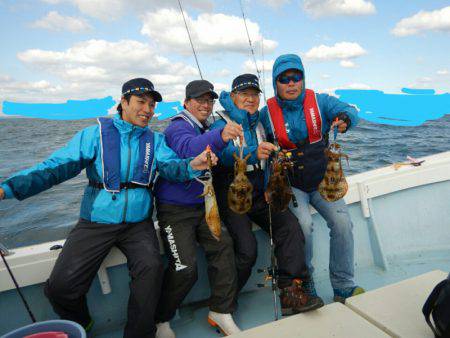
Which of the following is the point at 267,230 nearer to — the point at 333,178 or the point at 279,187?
the point at 279,187

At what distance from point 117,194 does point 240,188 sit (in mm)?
1181

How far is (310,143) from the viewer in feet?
12.4

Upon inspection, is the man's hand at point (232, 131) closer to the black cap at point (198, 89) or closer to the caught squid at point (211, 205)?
the caught squid at point (211, 205)

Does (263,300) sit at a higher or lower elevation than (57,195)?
lower

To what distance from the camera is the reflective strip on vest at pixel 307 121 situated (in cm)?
380

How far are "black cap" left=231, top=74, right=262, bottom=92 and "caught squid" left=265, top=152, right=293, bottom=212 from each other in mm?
918

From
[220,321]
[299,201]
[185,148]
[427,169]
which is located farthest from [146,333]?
[427,169]

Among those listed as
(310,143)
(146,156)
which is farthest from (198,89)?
(310,143)

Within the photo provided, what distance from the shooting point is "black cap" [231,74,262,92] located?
3.62m

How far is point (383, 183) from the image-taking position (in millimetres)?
4344

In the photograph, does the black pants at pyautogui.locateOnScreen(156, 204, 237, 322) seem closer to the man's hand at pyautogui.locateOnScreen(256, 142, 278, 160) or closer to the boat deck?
the boat deck

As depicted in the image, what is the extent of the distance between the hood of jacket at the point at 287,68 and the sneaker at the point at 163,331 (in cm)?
271

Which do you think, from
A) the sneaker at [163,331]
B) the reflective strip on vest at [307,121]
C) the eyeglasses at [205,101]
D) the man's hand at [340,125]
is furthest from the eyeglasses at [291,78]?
the sneaker at [163,331]

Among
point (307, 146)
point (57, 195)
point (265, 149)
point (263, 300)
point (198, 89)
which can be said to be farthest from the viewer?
point (57, 195)
